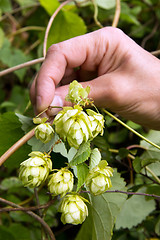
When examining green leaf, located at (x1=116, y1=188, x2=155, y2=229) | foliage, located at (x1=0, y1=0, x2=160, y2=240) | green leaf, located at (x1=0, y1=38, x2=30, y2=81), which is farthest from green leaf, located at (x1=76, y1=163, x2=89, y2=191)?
green leaf, located at (x1=0, y1=38, x2=30, y2=81)

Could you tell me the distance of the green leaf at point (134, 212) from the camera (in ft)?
2.71

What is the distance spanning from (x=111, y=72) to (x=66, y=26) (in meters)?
0.38

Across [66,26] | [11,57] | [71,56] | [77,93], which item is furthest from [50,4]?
[77,93]

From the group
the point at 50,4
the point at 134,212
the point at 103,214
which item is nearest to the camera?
the point at 103,214

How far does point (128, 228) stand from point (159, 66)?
0.47 metres

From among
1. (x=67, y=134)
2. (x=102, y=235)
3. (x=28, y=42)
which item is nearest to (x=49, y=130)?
(x=67, y=134)

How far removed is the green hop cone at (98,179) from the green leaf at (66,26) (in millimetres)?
554

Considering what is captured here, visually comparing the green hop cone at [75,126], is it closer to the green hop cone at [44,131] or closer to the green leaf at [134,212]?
the green hop cone at [44,131]

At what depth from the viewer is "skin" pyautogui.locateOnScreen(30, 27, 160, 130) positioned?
0.56 metres

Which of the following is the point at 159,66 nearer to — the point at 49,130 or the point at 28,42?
the point at 49,130

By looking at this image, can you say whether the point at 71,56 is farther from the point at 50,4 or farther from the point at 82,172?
the point at 50,4

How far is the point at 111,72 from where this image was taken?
1.96ft

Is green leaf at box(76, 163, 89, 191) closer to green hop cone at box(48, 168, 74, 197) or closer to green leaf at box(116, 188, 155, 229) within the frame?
green hop cone at box(48, 168, 74, 197)

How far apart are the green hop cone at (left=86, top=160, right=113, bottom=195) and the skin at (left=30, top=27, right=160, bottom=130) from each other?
0.14m
